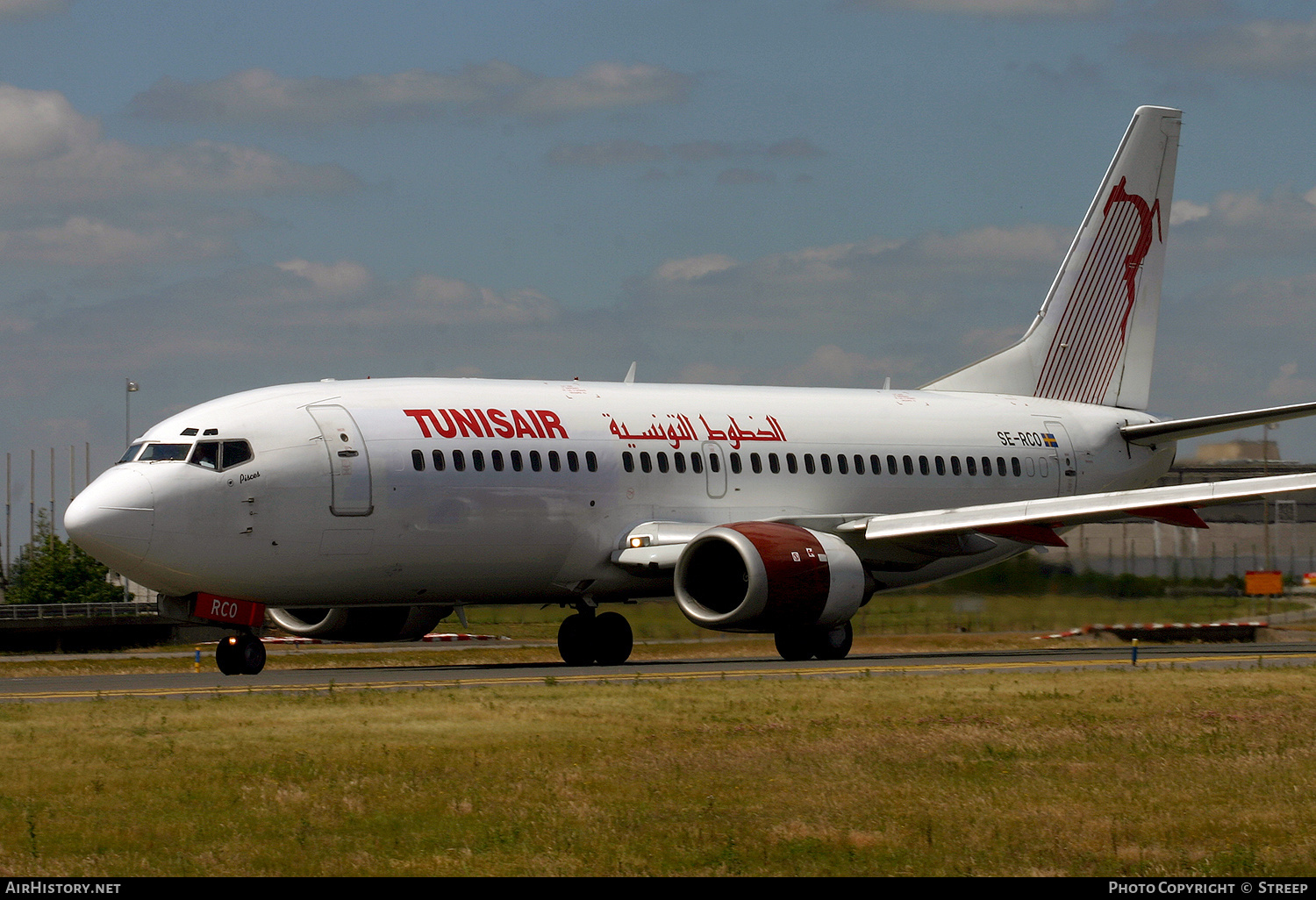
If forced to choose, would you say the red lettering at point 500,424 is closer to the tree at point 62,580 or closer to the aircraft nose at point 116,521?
the aircraft nose at point 116,521

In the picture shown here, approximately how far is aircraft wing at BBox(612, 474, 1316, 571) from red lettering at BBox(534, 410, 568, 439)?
2010 millimetres

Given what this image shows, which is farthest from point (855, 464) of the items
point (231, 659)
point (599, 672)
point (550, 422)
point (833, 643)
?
point (231, 659)

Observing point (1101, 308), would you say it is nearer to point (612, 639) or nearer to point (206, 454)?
point (612, 639)

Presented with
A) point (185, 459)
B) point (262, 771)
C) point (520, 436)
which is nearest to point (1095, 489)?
point (520, 436)

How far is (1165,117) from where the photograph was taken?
38.0m

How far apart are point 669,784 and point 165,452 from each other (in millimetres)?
13082

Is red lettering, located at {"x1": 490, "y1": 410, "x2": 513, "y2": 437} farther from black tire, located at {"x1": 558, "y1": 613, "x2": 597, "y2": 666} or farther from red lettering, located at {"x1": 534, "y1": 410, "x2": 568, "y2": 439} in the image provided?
black tire, located at {"x1": 558, "y1": 613, "x2": 597, "y2": 666}

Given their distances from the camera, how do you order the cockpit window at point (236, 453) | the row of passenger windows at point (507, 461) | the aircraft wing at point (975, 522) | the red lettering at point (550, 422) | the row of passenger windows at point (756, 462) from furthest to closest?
the red lettering at point (550, 422), the aircraft wing at point (975, 522), the row of passenger windows at point (756, 462), the row of passenger windows at point (507, 461), the cockpit window at point (236, 453)

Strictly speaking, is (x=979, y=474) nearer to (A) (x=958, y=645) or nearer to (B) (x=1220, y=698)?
(A) (x=958, y=645)

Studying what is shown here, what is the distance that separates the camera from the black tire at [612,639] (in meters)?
29.1

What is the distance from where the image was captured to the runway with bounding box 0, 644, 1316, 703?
22312 mm

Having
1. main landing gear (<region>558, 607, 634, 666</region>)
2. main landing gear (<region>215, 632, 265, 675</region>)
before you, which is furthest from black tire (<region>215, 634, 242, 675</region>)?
main landing gear (<region>558, 607, 634, 666</region>)

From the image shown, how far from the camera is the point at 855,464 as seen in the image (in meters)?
31.8

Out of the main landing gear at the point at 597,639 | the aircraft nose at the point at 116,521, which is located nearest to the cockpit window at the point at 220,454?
the aircraft nose at the point at 116,521
